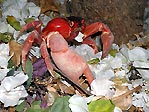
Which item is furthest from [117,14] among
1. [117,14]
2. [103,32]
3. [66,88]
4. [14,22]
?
[66,88]

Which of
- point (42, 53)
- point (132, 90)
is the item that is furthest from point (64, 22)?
point (132, 90)

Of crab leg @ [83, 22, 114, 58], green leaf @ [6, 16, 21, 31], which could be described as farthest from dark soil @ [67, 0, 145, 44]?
green leaf @ [6, 16, 21, 31]

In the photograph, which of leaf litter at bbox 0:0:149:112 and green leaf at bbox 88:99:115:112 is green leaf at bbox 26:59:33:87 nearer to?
leaf litter at bbox 0:0:149:112

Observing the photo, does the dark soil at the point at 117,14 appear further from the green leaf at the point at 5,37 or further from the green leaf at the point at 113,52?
the green leaf at the point at 5,37

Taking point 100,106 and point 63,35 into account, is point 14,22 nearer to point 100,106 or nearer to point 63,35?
point 63,35

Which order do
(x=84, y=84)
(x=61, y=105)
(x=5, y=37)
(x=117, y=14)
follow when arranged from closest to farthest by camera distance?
(x=61, y=105) < (x=84, y=84) < (x=5, y=37) < (x=117, y=14)

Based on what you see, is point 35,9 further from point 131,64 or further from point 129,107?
point 129,107
